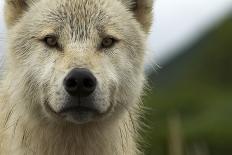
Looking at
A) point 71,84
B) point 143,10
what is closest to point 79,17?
point 71,84

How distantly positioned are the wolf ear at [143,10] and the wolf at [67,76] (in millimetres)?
314

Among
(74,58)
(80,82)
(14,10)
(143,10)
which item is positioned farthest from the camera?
(143,10)

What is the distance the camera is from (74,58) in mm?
11617

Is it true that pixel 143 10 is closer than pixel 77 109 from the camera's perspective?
No

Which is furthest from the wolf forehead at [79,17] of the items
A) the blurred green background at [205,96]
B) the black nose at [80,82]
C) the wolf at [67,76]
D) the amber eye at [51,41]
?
the blurred green background at [205,96]

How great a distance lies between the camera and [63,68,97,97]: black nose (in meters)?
11.2

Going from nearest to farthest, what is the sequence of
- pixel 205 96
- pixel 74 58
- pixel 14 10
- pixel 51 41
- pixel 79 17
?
pixel 74 58
pixel 51 41
pixel 79 17
pixel 14 10
pixel 205 96

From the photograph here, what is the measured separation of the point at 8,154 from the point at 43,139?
21.3 inches

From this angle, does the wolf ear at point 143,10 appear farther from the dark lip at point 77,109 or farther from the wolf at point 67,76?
the dark lip at point 77,109

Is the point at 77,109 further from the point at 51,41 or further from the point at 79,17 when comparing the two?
the point at 79,17

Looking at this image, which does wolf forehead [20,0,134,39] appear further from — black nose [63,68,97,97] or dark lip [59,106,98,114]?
dark lip [59,106,98,114]

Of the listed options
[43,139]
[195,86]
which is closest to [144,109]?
[43,139]

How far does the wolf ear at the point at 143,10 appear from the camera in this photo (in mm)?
13391

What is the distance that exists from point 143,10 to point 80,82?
265cm
